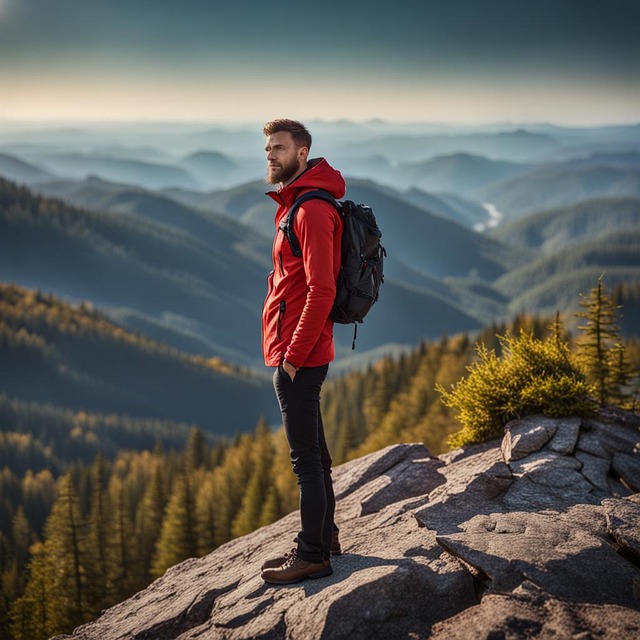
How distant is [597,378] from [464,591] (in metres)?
8.43

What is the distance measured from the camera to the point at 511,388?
35.2 ft

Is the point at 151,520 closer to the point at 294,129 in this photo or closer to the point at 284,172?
the point at 284,172

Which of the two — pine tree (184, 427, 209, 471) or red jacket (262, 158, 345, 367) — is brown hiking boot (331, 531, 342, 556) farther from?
pine tree (184, 427, 209, 471)

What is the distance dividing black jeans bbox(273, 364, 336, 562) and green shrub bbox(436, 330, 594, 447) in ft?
12.2

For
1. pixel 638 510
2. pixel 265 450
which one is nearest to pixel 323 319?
pixel 638 510

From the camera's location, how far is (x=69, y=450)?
170 meters

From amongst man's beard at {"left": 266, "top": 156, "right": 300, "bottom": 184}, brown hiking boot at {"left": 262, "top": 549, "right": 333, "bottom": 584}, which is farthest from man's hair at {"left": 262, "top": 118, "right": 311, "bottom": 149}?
brown hiking boot at {"left": 262, "top": 549, "right": 333, "bottom": 584}

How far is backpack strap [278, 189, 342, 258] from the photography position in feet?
22.7

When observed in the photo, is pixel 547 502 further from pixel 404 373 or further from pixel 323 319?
pixel 404 373

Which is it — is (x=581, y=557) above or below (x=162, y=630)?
above

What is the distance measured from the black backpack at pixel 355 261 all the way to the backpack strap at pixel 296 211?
0.04ft

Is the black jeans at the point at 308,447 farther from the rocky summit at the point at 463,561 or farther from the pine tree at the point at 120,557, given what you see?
the pine tree at the point at 120,557

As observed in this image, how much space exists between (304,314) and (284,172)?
1.78 metres

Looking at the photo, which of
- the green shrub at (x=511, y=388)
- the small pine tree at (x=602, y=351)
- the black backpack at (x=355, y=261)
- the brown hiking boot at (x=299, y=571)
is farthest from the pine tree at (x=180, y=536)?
the black backpack at (x=355, y=261)
